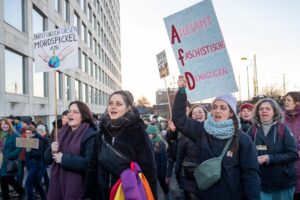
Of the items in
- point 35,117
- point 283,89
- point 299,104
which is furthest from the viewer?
point 283,89

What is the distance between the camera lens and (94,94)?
42062 millimetres

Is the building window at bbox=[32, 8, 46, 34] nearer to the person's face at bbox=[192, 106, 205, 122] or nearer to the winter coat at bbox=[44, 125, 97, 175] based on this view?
the person's face at bbox=[192, 106, 205, 122]

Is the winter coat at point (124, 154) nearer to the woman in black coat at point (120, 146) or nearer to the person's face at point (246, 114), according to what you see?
the woman in black coat at point (120, 146)

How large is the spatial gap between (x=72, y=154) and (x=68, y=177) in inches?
11.5

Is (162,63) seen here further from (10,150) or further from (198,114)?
(10,150)

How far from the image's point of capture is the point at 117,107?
364cm

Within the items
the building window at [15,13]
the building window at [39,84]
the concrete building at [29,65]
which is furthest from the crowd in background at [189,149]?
the building window at [39,84]

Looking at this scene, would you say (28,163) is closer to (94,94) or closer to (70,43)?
(70,43)

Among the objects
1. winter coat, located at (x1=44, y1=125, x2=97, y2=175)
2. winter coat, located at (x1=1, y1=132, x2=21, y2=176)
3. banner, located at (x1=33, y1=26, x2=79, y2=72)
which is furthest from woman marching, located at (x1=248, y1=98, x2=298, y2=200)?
winter coat, located at (x1=1, y1=132, x2=21, y2=176)

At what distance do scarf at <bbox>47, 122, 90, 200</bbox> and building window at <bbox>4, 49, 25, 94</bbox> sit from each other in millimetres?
11202

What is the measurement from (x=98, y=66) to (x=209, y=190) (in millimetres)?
42511

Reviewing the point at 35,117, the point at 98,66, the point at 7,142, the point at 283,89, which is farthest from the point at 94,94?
the point at 7,142

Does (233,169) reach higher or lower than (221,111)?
lower

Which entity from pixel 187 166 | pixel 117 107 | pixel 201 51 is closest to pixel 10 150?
pixel 187 166
